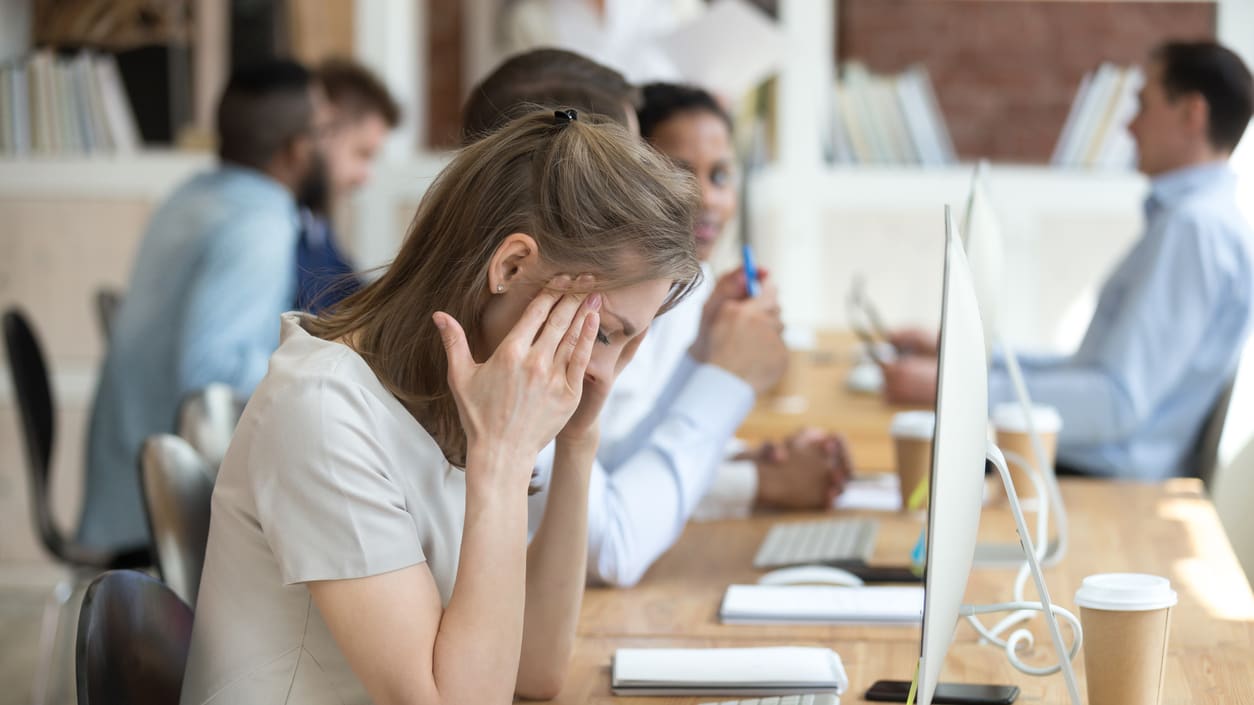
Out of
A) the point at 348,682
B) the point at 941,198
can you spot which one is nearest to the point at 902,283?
the point at 941,198

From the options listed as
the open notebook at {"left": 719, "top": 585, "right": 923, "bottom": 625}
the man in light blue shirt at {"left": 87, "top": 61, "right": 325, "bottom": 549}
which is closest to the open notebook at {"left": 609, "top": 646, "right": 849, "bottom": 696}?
the open notebook at {"left": 719, "top": 585, "right": 923, "bottom": 625}

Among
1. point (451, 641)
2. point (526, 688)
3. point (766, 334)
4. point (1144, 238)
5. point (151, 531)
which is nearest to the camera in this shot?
point (451, 641)

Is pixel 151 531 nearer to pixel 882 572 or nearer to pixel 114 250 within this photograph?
pixel 882 572

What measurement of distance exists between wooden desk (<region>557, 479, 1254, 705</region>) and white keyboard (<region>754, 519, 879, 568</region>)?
0.02 meters

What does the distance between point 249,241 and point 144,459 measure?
1413mm

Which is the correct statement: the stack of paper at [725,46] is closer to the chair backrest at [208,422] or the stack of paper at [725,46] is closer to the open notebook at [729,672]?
the chair backrest at [208,422]

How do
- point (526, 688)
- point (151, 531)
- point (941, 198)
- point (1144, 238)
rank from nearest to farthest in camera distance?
point (526, 688)
point (151, 531)
point (1144, 238)
point (941, 198)

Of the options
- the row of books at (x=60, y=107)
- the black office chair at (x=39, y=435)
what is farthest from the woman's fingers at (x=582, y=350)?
the row of books at (x=60, y=107)

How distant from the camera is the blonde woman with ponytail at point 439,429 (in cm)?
108

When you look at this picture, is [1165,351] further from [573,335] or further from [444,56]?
[444,56]

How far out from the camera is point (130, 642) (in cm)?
119

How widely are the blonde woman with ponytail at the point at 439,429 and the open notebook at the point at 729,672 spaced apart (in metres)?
0.08

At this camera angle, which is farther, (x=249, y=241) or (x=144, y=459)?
(x=249, y=241)

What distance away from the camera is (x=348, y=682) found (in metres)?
1.17
